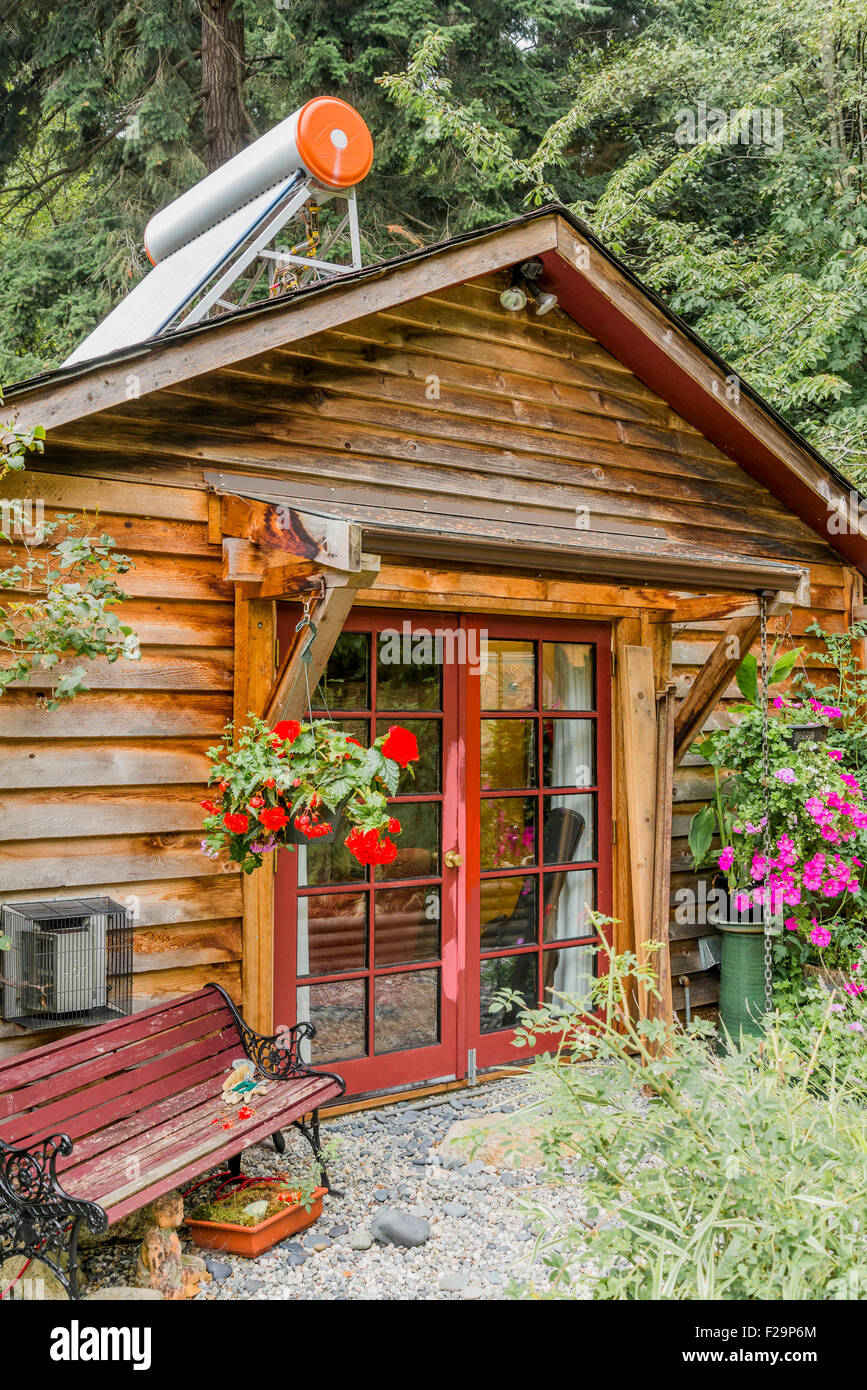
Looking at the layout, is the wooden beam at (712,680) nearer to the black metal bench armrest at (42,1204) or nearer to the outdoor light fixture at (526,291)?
the outdoor light fixture at (526,291)

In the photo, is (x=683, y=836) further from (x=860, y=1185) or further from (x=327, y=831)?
(x=860, y=1185)

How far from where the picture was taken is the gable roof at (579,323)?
10.7 ft

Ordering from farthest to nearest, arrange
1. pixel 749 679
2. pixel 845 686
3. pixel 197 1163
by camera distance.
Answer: pixel 845 686
pixel 749 679
pixel 197 1163

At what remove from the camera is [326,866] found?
4.15 m

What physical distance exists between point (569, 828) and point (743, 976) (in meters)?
1.13

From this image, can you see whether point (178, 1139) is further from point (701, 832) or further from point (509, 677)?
point (701, 832)

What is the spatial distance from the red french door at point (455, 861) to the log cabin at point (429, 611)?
0.01m

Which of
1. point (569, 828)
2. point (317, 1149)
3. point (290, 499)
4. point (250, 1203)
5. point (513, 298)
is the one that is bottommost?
point (250, 1203)

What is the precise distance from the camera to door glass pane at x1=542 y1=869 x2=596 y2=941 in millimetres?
4836

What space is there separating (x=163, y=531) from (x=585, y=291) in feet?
7.85

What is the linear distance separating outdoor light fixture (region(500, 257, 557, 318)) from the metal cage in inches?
127

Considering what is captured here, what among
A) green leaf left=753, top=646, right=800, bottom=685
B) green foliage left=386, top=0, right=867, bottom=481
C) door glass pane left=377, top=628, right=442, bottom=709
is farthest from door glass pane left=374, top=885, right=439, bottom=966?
green foliage left=386, top=0, right=867, bottom=481

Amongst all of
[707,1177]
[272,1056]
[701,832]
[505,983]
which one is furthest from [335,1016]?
[707,1177]
